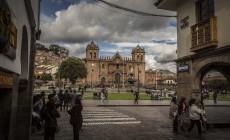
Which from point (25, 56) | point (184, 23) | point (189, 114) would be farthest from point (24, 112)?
point (184, 23)

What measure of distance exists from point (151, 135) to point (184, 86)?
3956 millimetres

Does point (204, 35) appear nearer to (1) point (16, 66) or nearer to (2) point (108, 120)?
(2) point (108, 120)

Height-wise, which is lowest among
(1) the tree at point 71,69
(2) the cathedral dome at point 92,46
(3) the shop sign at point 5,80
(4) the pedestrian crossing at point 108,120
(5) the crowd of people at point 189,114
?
(4) the pedestrian crossing at point 108,120

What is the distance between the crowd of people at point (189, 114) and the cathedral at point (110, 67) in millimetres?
89695

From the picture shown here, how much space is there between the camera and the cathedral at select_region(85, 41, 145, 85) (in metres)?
104

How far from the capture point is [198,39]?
1141 cm

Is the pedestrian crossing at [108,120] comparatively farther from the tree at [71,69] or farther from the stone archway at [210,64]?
the tree at [71,69]

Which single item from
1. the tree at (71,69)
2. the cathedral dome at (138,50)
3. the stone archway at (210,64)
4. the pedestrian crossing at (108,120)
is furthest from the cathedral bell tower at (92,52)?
the stone archway at (210,64)

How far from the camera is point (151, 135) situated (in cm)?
1032

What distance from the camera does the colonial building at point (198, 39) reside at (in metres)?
10.2

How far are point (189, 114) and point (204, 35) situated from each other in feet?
11.7

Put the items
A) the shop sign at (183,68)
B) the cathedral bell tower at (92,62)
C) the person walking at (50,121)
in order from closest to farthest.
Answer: the person walking at (50,121) → the shop sign at (183,68) → the cathedral bell tower at (92,62)

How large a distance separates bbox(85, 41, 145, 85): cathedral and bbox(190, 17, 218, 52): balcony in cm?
8934

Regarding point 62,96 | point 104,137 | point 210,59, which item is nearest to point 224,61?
point 210,59
